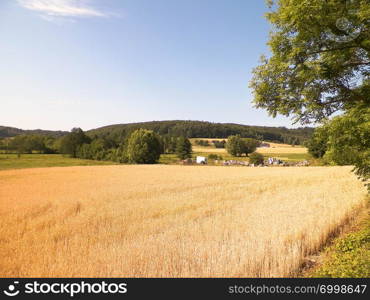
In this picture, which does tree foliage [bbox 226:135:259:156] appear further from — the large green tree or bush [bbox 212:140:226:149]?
the large green tree

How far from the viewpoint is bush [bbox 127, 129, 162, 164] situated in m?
72.9

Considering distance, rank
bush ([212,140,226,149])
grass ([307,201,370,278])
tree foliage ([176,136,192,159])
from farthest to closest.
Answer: bush ([212,140,226,149])
tree foliage ([176,136,192,159])
grass ([307,201,370,278])

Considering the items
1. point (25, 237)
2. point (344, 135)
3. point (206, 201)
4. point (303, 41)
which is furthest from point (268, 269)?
point (206, 201)

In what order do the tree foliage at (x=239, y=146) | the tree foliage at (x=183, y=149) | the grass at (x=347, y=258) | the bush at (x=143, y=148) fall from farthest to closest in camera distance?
the tree foliage at (x=239, y=146), the tree foliage at (x=183, y=149), the bush at (x=143, y=148), the grass at (x=347, y=258)

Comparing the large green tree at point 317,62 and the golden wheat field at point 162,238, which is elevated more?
the large green tree at point 317,62

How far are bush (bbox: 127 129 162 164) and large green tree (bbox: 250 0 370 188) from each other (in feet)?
214

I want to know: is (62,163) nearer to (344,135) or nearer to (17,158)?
(17,158)

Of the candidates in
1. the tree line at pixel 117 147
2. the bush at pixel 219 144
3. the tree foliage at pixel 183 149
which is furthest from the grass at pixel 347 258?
the bush at pixel 219 144

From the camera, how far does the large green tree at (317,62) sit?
24.3 ft

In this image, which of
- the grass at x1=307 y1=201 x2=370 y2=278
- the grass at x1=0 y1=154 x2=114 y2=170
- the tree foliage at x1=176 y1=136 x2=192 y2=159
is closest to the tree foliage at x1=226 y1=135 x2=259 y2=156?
the tree foliage at x1=176 y1=136 x2=192 y2=159

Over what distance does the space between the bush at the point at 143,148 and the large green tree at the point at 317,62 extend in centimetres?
6527

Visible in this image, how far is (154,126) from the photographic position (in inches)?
6073

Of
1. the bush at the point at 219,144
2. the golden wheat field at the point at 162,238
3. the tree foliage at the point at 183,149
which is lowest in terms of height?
the golden wheat field at the point at 162,238

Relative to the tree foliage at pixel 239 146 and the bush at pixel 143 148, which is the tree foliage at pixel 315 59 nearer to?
the bush at pixel 143 148
